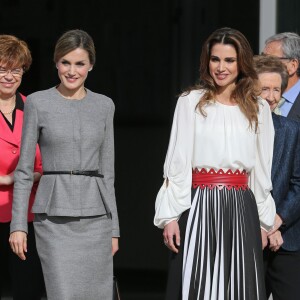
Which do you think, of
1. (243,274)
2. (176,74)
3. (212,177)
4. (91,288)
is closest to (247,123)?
(212,177)

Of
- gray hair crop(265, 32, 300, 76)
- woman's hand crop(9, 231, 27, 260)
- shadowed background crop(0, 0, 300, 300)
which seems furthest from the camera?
shadowed background crop(0, 0, 300, 300)

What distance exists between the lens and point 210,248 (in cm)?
528

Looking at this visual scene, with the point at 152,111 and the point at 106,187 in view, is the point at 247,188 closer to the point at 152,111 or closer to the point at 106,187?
the point at 106,187

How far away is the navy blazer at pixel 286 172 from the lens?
18.4 ft

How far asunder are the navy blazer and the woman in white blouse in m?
0.26

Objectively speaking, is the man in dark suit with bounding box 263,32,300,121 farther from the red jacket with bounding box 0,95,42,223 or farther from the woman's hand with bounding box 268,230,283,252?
the red jacket with bounding box 0,95,42,223

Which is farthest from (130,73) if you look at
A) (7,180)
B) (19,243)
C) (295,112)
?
(19,243)

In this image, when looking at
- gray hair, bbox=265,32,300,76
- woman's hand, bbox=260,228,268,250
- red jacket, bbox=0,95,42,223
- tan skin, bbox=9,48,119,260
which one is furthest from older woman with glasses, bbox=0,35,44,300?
gray hair, bbox=265,32,300,76

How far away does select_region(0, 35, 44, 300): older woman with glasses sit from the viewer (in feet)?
18.5

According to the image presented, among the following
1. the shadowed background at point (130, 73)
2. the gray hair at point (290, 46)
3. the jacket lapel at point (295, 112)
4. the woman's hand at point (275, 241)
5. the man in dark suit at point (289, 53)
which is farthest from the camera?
the shadowed background at point (130, 73)

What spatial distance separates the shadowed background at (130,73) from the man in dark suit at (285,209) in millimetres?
3592

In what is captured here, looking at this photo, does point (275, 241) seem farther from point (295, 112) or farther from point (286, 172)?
point (295, 112)

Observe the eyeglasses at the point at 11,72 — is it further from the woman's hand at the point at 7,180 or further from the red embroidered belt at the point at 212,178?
the red embroidered belt at the point at 212,178

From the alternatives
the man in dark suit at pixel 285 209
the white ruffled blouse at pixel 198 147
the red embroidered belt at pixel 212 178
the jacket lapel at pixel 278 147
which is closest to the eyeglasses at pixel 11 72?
the white ruffled blouse at pixel 198 147
